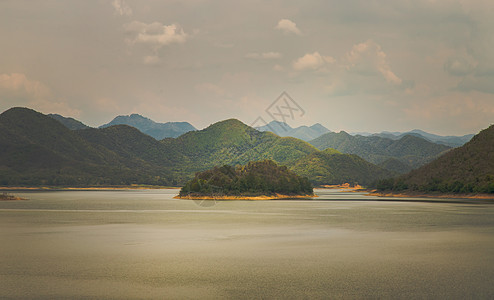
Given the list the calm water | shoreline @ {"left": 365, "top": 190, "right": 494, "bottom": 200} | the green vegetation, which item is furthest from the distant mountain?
the calm water

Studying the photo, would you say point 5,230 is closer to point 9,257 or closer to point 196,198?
point 9,257

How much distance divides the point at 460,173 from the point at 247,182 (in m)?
78.2

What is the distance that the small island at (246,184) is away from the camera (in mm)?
147625

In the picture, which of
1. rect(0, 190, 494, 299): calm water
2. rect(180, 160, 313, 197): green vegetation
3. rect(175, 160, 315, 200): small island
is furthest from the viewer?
rect(180, 160, 313, 197): green vegetation

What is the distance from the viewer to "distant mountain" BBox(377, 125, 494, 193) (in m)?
153

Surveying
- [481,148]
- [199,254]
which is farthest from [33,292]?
[481,148]

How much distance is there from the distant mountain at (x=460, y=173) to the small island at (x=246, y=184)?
4562 cm

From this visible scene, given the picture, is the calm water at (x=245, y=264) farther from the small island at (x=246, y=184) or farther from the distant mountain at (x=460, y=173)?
the distant mountain at (x=460, y=173)

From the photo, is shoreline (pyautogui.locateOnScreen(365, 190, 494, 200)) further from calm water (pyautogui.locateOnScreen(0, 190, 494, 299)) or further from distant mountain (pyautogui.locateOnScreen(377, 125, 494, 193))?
calm water (pyautogui.locateOnScreen(0, 190, 494, 299))

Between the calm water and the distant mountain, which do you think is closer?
the calm water

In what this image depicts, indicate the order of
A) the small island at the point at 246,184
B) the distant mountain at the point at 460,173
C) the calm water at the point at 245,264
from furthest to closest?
the distant mountain at the point at 460,173 → the small island at the point at 246,184 → the calm water at the point at 245,264

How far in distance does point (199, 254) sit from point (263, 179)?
424ft

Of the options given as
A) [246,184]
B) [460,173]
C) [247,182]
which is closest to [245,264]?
[246,184]

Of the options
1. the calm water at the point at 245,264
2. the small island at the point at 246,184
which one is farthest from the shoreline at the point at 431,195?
the calm water at the point at 245,264
